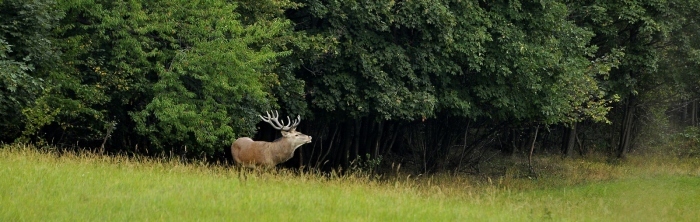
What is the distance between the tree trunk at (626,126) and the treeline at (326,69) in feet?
3.00

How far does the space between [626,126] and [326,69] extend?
19.2 metres

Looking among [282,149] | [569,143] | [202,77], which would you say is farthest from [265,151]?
[569,143]

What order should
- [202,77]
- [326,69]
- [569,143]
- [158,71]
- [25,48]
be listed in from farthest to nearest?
[569,143], [326,69], [158,71], [202,77], [25,48]

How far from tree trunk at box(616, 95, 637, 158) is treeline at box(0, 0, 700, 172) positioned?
0.91 metres

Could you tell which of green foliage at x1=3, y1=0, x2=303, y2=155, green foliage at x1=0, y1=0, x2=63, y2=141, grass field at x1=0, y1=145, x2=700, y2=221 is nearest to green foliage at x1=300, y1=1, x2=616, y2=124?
green foliage at x1=3, y1=0, x2=303, y2=155

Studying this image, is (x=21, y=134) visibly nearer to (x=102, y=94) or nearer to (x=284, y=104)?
(x=102, y=94)

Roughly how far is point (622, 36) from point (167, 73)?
2267cm

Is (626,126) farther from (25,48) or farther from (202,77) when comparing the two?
(25,48)

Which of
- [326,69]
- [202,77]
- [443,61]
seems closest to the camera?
[202,77]

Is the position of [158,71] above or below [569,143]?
above

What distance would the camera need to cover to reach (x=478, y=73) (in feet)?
95.4

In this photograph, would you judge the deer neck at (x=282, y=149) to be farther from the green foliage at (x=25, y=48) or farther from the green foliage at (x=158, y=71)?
the green foliage at (x=25, y=48)

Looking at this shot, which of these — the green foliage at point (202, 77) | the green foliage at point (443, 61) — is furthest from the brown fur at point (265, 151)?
the green foliage at point (443, 61)

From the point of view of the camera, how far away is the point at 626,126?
41250 millimetres
